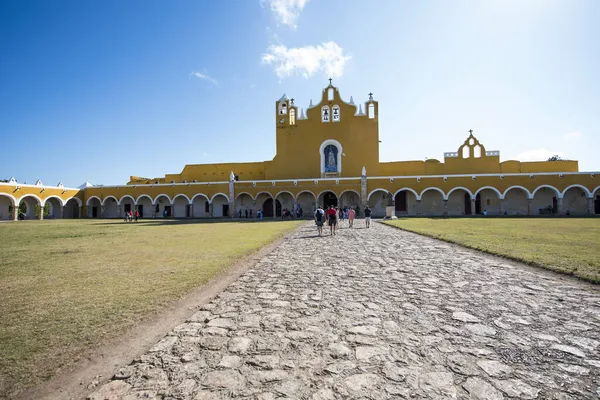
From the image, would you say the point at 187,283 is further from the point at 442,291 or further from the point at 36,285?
the point at 442,291

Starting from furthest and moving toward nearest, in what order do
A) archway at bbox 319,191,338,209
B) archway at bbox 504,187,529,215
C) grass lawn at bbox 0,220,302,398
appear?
archway at bbox 319,191,338,209
archway at bbox 504,187,529,215
grass lawn at bbox 0,220,302,398

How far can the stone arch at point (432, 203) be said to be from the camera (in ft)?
97.6

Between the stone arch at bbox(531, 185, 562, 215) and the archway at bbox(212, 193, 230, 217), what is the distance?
2982cm

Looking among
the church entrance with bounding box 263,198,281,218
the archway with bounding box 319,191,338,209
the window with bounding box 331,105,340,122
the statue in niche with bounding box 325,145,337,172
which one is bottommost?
the church entrance with bounding box 263,198,281,218

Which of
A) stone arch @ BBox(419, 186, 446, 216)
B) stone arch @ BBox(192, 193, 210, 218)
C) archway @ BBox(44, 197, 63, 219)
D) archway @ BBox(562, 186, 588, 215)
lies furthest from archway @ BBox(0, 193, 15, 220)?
archway @ BBox(562, 186, 588, 215)

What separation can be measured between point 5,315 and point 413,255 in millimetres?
7488

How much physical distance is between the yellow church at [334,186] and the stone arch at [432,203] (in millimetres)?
91

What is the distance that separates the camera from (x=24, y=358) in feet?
8.55

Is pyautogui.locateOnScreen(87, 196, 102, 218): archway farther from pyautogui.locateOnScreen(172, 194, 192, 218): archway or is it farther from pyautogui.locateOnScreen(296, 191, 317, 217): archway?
pyautogui.locateOnScreen(296, 191, 317, 217): archway

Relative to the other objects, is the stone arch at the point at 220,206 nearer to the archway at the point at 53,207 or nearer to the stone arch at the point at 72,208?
the stone arch at the point at 72,208

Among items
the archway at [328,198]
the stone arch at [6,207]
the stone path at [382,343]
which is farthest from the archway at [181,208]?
the stone path at [382,343]

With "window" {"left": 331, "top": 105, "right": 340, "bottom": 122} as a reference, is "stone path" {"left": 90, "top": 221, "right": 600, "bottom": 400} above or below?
below

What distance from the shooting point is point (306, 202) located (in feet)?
104

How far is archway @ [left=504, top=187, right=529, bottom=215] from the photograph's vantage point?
28.5 metres
